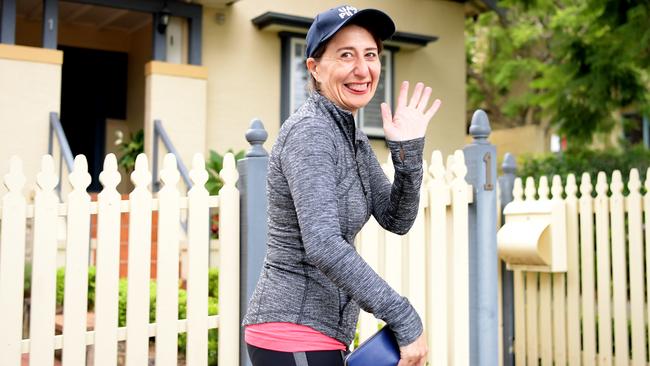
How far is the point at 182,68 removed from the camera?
10.4m

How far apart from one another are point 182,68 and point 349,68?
865 cm

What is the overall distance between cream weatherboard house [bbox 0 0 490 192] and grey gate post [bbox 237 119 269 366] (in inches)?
214

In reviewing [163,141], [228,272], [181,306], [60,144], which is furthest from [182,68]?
[228,272]

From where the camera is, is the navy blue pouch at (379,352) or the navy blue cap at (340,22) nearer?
the navy blue pouch at (379,352)

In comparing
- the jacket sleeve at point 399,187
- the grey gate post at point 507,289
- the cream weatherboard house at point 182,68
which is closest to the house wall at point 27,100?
the cream weatherboard house at point 182,68

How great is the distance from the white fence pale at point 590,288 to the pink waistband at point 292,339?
14.2ft

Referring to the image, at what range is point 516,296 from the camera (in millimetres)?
6246

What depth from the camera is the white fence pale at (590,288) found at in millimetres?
6000

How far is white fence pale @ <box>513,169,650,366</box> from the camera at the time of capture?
6.00m

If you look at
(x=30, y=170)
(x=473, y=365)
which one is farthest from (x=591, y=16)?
(x=30, y=170)

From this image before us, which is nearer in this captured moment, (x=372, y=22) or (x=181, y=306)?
(x=372, y=22)

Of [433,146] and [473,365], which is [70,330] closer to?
[473,365]

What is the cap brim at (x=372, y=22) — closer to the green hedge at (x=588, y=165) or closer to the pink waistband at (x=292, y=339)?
the pink waistband at (x=292, y=339)

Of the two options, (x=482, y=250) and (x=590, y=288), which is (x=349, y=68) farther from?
(x=590, y=288)
